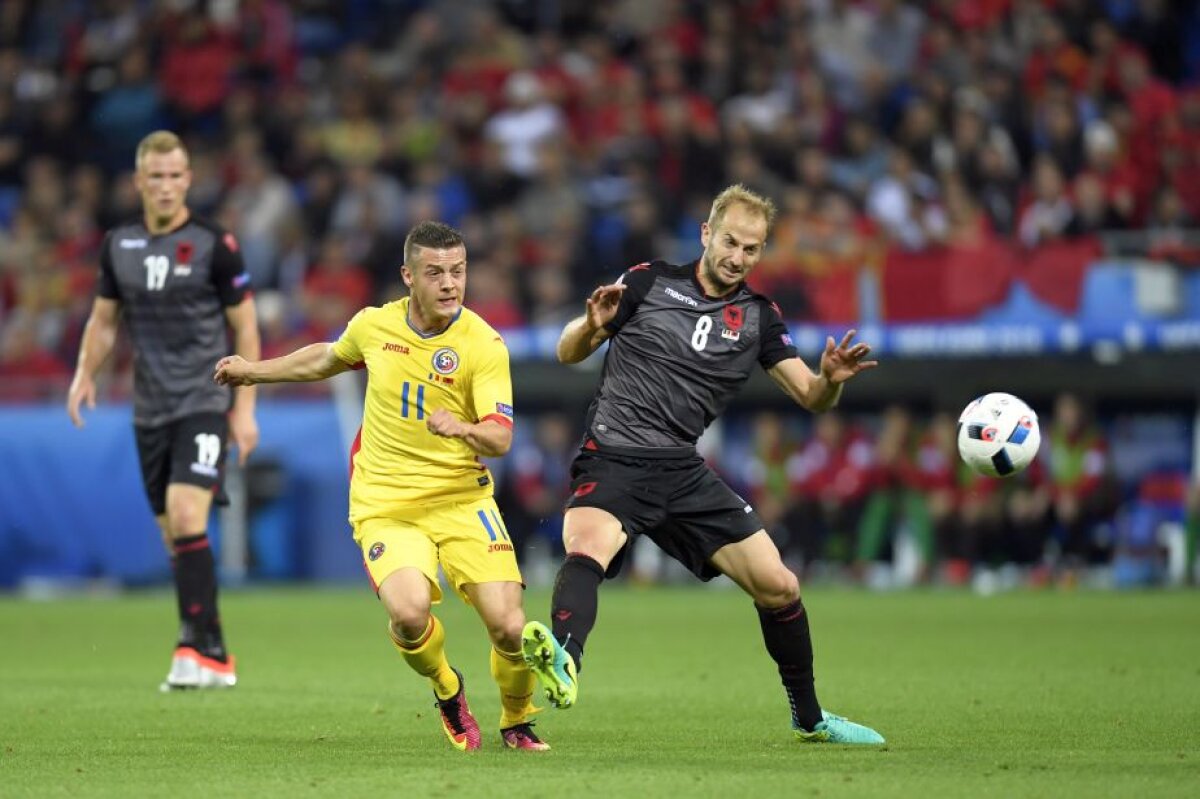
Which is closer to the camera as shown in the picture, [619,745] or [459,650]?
[619,745]

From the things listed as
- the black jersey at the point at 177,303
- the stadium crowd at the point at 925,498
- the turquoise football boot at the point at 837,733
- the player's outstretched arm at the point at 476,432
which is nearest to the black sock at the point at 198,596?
the black jersey at the point at 177,303

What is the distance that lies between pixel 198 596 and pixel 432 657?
111 inches

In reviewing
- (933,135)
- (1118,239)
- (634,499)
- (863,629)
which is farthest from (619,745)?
(933,135)

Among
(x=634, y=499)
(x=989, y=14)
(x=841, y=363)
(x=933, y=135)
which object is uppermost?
(x=989, y=14)

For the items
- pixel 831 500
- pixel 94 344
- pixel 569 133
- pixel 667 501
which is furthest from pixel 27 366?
pixel 667 501

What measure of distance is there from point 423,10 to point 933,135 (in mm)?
7122

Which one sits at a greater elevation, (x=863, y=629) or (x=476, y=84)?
(x=476, y=84)

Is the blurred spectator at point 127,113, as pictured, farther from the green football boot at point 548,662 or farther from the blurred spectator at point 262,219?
the green football boot at point 548,662

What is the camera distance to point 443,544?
7.23 meters

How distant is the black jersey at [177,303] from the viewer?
9852mm

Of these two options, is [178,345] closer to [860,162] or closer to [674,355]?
[674,355]

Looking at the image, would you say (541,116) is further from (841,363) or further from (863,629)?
(841,363)

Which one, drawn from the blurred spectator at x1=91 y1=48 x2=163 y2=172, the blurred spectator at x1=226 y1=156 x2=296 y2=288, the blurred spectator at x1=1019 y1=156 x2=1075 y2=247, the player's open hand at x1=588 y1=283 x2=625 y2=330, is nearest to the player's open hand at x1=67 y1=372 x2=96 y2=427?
the player's open hand at x1=588 y1=283 x2=625 y2=330

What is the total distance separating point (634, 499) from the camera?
7.14 m
